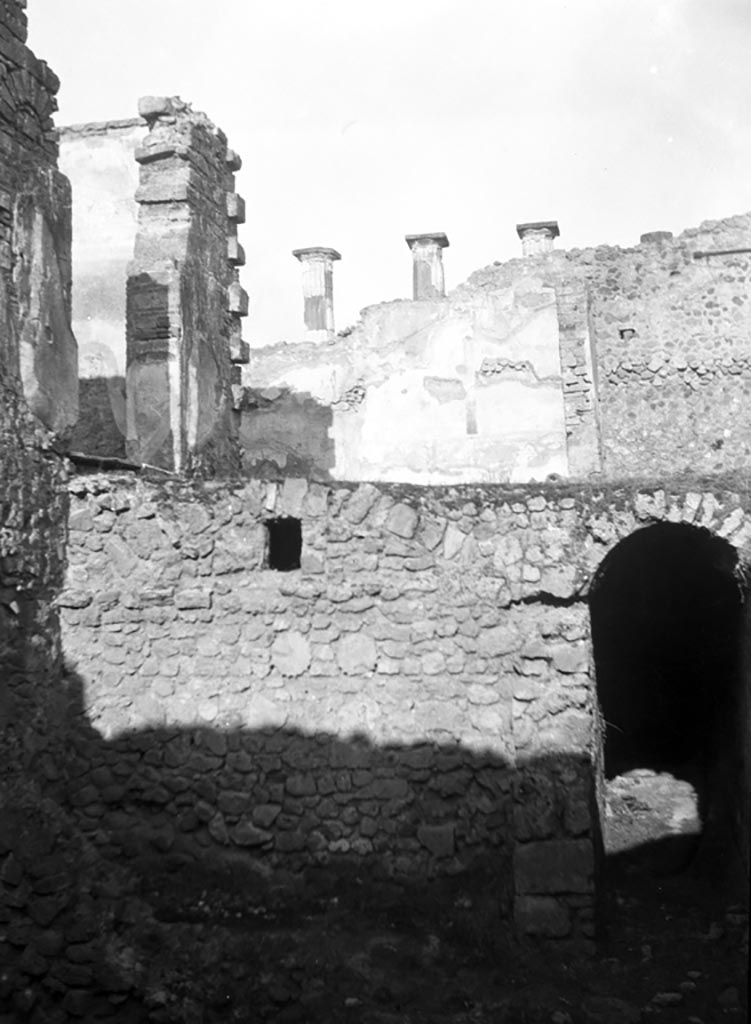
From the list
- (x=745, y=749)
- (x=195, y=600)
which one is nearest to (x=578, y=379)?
(x=745, y=749)

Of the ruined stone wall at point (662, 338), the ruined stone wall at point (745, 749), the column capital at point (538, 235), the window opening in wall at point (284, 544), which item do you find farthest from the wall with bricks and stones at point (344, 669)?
the column capital at point (538, 235)

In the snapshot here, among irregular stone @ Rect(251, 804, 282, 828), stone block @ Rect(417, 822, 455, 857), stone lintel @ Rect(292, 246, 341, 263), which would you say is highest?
stone lintel @ Rect(292, 246, 341, 263)

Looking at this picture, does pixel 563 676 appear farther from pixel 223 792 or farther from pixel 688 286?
pixel 688 286

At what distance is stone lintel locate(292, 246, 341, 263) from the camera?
2275 cm

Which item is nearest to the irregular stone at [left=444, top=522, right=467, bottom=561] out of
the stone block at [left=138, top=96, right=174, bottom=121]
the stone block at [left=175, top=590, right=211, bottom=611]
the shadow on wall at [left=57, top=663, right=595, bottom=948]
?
the shadow on wall at [left=57, top=663, right=595, bottom=948]

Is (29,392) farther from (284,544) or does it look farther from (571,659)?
(571,659)

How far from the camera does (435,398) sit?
14.9 meters

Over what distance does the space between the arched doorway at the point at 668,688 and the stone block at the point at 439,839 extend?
1.58 meters

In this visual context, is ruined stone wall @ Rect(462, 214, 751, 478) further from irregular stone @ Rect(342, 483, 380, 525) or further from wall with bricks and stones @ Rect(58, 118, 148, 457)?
irregular stone @ Rect(342, 483, 380, 525)

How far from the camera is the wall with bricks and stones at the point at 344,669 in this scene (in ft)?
19.3

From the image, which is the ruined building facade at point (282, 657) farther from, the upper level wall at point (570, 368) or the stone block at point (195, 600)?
the upper level wall at point (570, 368)

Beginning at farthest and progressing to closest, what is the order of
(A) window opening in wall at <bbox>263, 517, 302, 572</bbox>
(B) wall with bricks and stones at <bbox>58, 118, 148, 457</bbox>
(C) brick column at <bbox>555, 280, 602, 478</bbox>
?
(C) brick column at <bbox>555, 280, 602, 478</bbox>, (B) wall with bricks and stones at <bbox>58, 118, 148, 457</bbox>, (A) window opening in wall at <bbox>263, 517, 302, 572</bbox>

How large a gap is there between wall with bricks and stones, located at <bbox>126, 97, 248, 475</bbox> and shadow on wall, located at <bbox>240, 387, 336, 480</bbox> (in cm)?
650

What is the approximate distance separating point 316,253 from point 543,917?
1883 cm
